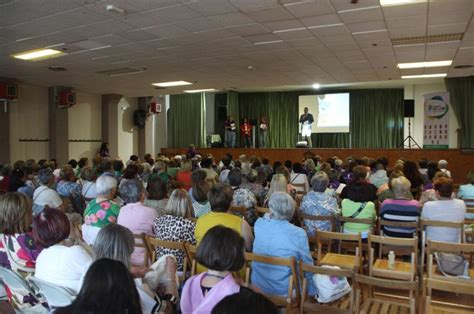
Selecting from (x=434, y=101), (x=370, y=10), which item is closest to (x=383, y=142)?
(x=434, y=101)

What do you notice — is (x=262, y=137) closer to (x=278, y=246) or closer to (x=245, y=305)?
(x=278, y=246)

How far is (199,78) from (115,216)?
7.23 metres

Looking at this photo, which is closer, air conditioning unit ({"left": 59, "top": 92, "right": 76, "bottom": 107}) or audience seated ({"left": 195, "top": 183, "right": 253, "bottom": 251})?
audience seated ({"left": 195, "top": 183, "right": 253, "bottom": 251})

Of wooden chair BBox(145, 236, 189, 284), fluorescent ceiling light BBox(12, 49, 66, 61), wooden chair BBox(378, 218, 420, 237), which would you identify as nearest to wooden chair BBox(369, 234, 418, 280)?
wooden chair BBox(378, 218, 420, 237)

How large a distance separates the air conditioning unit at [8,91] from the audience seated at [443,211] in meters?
9.87

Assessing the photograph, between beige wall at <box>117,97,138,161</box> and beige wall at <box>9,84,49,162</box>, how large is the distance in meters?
2.87

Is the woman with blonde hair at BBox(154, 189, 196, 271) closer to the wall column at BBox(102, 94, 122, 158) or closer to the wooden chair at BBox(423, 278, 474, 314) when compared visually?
the wooden chair at BBox(423, 278, 474, 314)

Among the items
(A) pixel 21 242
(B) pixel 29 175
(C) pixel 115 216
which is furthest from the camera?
(B) pixel 29 175

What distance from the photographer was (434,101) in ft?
41.2

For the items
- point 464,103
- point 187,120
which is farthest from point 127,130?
point 464,103

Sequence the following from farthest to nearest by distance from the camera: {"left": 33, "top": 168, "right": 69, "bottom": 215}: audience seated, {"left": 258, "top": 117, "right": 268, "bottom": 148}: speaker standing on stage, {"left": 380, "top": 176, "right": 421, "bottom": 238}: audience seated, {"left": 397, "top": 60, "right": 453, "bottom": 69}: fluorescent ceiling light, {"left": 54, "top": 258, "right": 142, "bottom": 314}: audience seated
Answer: {"left": 258, "top": 117, "right": 268, "bottom": 148}: speaker standing on stage, {"left": 397, "top": 60, "right": 453, "bottom": 69}: fluorescent ceiling light, {"left": 33, "top": 168, "right": 69, "bottom": 215}: audience seated, {"left": 380, "top": 176, "right": 421, "bottom": 238}: audience seated, {"left": 54, "top": 258, "right": 142, "bottom": 314}: audience seated

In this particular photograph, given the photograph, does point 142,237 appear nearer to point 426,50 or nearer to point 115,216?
point 115,216

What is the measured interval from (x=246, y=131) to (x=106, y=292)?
1637 centimetres

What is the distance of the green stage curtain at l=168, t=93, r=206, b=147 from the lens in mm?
16953
